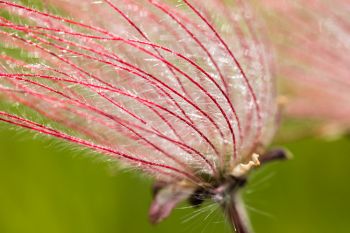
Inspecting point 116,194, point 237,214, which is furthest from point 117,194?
point 237,214

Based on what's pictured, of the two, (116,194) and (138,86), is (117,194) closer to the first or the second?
(116,194)

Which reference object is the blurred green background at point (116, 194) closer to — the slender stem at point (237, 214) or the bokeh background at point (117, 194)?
the bokeh background at point (117, 194)

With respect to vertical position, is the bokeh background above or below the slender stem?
above

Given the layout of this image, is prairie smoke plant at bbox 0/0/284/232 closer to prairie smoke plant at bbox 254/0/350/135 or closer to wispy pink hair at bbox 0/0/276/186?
wispy pink hair at bbox 0/0/276/186

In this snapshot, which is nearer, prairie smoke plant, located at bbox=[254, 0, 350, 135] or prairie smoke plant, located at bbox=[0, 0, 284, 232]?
prairie smoke plant, located at bbox=[0, 0, 284, 232]

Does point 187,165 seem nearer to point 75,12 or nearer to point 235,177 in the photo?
point 235,177

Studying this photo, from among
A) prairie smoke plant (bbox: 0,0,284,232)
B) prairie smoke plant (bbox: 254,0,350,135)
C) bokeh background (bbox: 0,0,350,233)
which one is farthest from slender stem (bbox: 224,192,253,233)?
bokeh background (bbox: 0,0,350,233)
